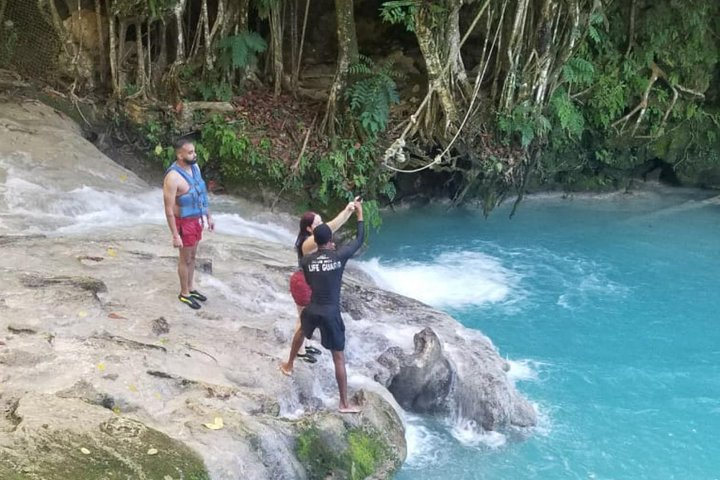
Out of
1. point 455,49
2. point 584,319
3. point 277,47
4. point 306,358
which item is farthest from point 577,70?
point 306,358

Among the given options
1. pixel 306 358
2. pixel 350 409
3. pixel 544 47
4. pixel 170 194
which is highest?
pixel 544 47

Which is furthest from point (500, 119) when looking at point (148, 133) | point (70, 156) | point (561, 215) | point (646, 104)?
point (70, 156)

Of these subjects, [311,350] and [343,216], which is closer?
[343,216]

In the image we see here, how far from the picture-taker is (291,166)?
10508 mm

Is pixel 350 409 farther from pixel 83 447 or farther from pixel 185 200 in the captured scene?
pixel 83 447

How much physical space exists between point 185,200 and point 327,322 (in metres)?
1.52

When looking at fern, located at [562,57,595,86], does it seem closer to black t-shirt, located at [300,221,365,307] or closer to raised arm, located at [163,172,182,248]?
black t-shirt, located at [300,221,365,307]

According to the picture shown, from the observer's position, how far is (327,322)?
497cm

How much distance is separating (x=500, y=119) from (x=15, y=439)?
9.04m

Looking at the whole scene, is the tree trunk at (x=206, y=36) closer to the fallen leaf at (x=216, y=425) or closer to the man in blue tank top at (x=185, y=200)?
the man in blue tank top at (x=185, y=200)

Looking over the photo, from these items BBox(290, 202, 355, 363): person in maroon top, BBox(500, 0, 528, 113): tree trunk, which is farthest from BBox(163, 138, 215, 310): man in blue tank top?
BBox(500, 0, 528, 113): tree trunk

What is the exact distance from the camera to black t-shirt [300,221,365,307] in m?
4.86

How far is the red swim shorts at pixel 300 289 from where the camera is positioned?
5.29 m

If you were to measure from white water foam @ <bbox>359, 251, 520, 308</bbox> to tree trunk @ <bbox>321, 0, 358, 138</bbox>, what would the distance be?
228 cm
